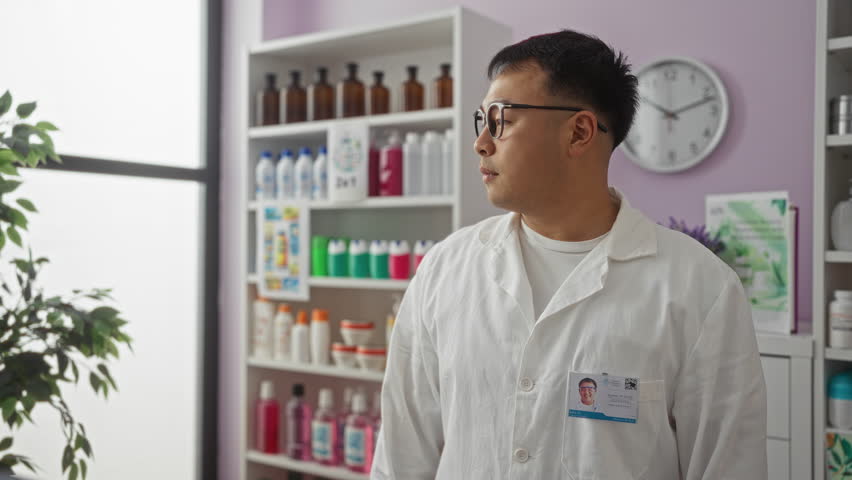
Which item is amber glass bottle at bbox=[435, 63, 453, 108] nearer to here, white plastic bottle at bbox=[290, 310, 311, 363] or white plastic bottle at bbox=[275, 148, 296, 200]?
Result: white plastic bottle at bbox=[275, 148, 296, 200]

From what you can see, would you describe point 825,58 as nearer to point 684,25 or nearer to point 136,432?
point 684,25

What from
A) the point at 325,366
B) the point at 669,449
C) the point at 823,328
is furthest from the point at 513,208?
the point at 325,366

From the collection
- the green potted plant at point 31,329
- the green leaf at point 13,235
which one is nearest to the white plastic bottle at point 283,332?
the green potted plant at point 31,329

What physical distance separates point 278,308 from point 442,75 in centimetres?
125

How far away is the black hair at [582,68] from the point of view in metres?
1.31

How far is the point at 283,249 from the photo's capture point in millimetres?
3049

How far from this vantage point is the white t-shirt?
1.37 metres

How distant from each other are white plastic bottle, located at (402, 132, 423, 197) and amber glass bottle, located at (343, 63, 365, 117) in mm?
311

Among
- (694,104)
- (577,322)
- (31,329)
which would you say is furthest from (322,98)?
(577,322)

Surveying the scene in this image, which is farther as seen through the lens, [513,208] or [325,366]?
[325,366]

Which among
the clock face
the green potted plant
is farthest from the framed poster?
the clock face

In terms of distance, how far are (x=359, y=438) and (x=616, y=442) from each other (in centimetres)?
173

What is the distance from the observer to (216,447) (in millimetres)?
3568

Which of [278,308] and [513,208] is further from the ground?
[513,208]
